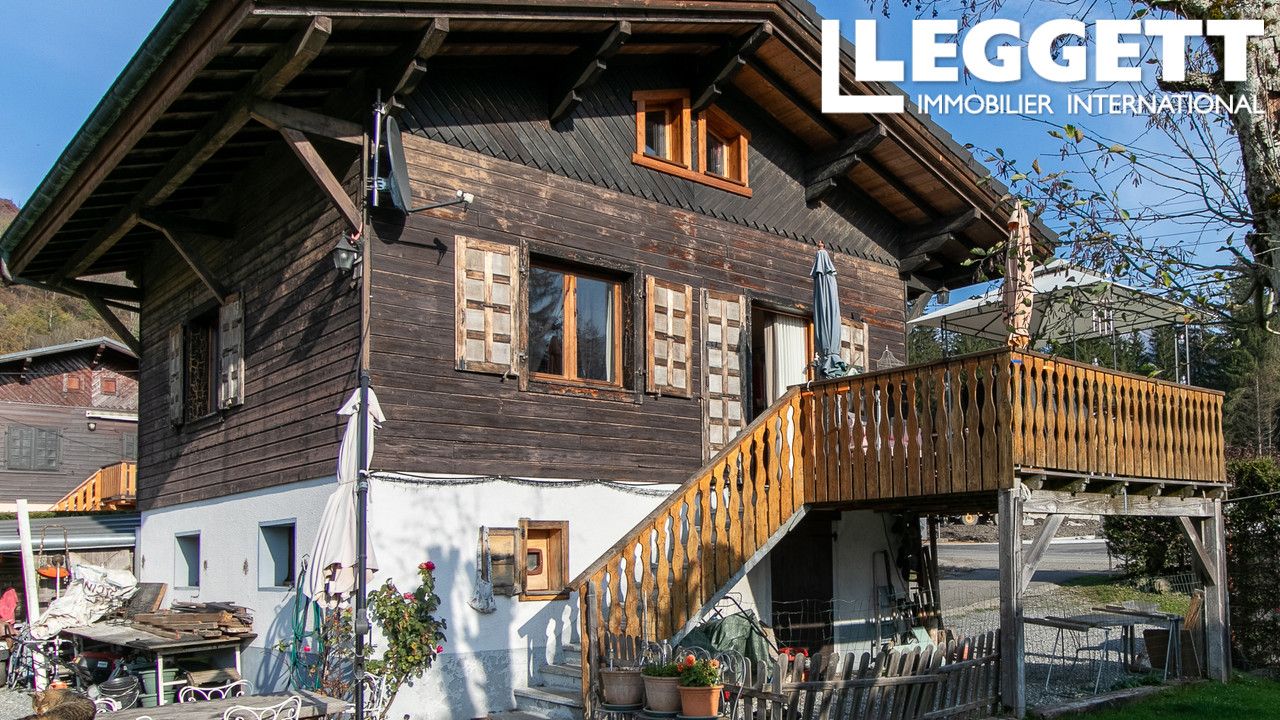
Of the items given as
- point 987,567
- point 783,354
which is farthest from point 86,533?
point 987,567

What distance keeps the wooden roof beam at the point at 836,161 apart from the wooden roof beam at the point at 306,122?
6032 millimetres

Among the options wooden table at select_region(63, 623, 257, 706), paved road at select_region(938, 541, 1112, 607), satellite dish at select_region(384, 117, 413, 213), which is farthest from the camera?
paved road at select_region(938, 541, 1112, 607)

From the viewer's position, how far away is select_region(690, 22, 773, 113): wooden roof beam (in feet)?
40.5

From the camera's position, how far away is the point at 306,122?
33.4 feet

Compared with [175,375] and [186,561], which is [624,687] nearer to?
[186,561]

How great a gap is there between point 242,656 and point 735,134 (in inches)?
315

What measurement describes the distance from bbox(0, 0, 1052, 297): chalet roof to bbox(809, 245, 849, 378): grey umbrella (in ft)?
6.17

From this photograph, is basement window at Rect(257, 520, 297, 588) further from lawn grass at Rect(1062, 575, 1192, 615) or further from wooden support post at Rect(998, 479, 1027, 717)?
lawn grass at Rect(1062, 575, 1192, 615)

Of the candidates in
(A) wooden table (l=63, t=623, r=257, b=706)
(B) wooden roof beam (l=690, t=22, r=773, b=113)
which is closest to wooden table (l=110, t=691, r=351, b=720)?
(A) wooden table (l=63, t=623, r=257, b=706)

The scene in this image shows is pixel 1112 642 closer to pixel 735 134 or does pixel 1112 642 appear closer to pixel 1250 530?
pixel 1250 530

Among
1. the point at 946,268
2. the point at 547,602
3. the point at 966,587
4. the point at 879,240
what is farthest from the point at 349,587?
the point at 966,587

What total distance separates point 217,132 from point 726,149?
587 centimetres

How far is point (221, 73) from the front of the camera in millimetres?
9664

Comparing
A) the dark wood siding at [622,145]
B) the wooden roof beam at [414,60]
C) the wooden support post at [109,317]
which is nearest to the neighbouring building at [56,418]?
the wooden support post at [109,317]
